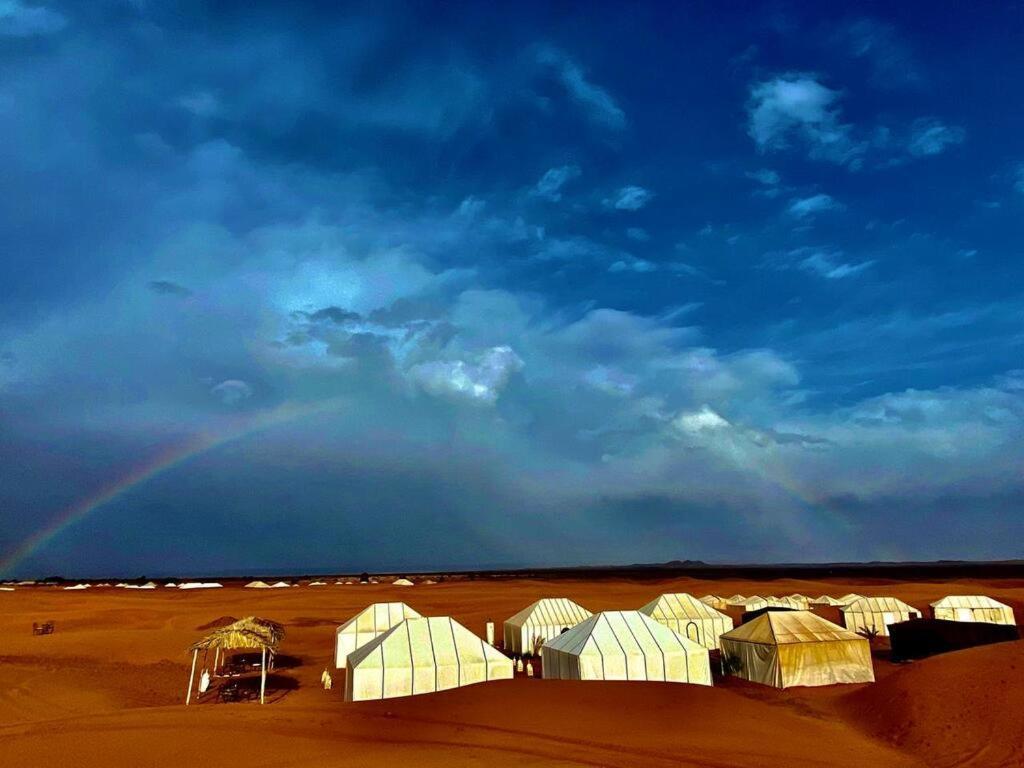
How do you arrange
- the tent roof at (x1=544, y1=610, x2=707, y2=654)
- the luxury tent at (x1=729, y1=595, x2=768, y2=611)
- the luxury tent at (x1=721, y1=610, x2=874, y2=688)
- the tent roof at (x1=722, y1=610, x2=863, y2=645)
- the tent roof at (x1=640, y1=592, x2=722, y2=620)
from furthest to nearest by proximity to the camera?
the luxury tent at (x1=729, y1=595, x2=768, y2=611) < the tent roof at (x1=640, y1=592, x2=722, y2=620) < the tent roof at (x1=722, y1=610, x2=863, y2=645) < the luxury tent at (x1=721, y1=610, x2=874, y2=688) < the tent roof at (x1=544, y1=610, x2=707, y2=654)

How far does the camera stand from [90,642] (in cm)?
4559

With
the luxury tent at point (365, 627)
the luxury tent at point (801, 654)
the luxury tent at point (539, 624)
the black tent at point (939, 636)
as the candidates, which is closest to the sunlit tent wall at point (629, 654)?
the luxury tent at point (801, 654)

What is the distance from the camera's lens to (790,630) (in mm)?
32781

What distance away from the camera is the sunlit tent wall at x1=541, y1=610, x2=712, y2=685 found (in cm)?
2847

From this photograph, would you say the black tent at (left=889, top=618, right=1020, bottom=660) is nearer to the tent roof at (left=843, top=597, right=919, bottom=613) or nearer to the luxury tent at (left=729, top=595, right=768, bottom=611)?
the tent roof at (left=843, top=597, right=919, bottom=613)

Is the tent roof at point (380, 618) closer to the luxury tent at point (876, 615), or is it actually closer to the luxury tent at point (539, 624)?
the luxury tent at point (539, 624)

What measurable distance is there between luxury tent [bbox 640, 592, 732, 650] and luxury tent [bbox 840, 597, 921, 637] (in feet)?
41.8

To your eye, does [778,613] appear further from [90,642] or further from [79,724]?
[90,642]

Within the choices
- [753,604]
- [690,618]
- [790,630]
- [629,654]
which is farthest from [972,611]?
[629,654]

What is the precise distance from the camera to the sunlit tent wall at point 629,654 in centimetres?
2847

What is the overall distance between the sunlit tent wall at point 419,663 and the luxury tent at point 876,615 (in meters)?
37.9

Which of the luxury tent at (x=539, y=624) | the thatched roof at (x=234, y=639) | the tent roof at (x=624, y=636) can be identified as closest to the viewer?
the thatched roof at (x=234, y=639)

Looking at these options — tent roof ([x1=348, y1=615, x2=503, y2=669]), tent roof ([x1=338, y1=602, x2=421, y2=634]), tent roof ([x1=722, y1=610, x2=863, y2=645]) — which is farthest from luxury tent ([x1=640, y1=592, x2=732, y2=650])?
tent roof ([x1=348, y1=615, x2=503, y2=669])

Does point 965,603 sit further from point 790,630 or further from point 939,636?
point 790,630
